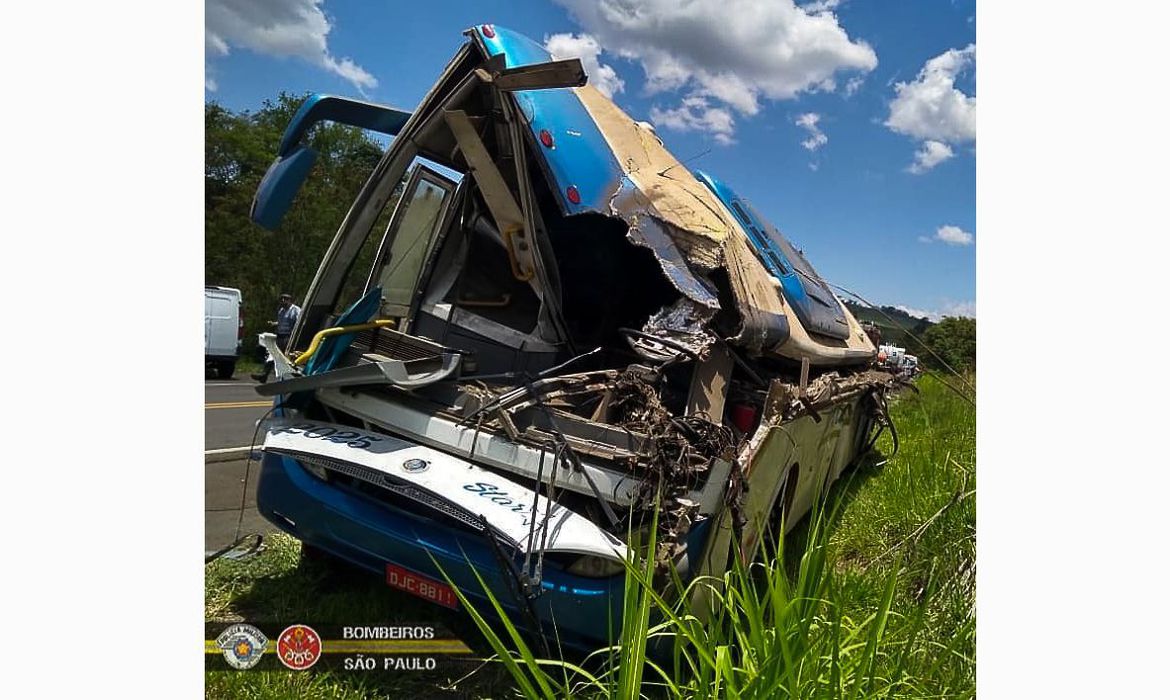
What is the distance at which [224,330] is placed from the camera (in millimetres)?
3461

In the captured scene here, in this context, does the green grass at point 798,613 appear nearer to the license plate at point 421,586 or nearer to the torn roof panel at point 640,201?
the license plate at point 421,586

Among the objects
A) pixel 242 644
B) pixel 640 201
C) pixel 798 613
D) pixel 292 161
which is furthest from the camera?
pixel 292 161

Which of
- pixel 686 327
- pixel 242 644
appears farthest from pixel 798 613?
pixel 242 644

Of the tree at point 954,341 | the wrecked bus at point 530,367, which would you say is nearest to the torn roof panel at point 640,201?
the wrecked bus at point 530,367

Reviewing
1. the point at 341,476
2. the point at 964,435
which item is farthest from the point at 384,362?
the point at 964,435

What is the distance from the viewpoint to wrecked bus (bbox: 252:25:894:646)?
255cm

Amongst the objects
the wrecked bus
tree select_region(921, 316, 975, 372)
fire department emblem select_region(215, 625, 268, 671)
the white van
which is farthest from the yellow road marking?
tree select_region(921, 316, 975, 372)

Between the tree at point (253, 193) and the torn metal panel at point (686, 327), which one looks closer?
the torn metal panel at point (686, 327)

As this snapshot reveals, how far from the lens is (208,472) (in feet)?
14.0

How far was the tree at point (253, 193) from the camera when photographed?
322cm

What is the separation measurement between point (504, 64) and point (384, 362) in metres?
1.34

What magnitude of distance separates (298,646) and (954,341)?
9.40 feet

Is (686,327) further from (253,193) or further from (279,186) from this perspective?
(253,193)

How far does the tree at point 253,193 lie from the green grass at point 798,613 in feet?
4.51
